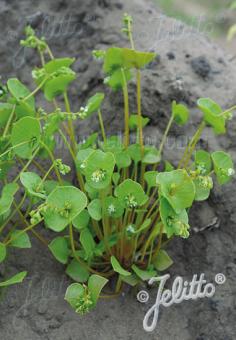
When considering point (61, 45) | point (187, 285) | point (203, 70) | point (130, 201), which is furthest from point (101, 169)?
point (61, 45)

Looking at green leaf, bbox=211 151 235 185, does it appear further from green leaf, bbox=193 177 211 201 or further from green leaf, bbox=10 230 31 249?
green leaf, bbox=10 230 31 249

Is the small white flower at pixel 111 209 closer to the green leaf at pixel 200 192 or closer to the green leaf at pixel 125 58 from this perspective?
the green leaf at pixel 200 192

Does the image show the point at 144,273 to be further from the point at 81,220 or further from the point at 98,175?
the point at 98,175

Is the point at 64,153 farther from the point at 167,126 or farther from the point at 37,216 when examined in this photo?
the point at 37,216

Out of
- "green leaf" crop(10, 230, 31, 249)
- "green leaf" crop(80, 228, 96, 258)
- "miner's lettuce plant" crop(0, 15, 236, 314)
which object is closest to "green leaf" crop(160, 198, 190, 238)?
"miner's lettuce plant" crop(0, 15, 236, 314)

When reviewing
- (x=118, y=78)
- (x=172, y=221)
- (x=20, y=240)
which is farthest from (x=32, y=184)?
(x=118, y=78)
